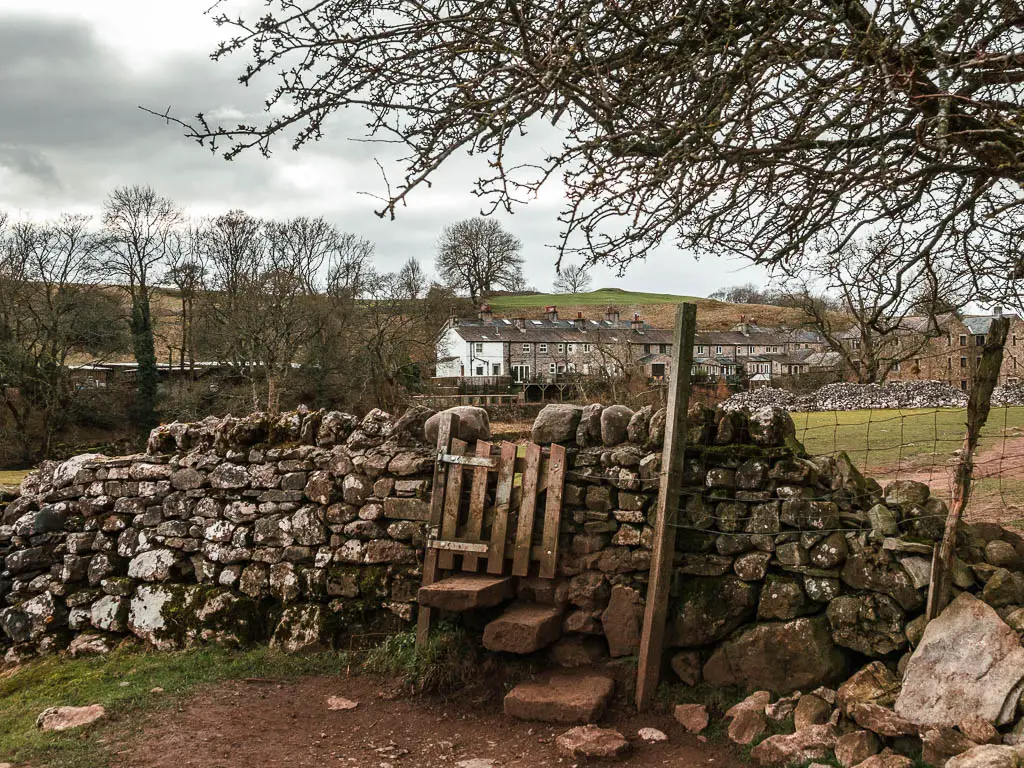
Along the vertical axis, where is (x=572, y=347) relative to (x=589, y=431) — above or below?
above

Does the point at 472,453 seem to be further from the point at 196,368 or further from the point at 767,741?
the point at 196,368

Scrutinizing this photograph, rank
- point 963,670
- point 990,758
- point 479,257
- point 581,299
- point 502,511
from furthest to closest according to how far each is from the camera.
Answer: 1. point 581,299
2. point 479,257
3. point 502,511
4. point 963,670
5. point 990,758

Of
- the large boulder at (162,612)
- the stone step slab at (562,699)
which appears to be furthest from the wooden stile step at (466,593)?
the large boulder at (162,612)

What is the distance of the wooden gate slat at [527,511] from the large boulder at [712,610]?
120 centimetres

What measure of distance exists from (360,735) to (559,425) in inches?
105

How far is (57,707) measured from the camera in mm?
5566

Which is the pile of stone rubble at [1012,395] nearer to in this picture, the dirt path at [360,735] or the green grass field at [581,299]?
the dirt path at [360,735]

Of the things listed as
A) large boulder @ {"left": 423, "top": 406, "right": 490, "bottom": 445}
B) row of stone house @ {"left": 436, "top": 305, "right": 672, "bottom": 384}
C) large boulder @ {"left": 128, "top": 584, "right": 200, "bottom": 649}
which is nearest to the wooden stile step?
large boulder @ {"left": 423, "top": 406, "right": 490, "bottom": 445}

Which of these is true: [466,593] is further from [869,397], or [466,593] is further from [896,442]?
[869,397]

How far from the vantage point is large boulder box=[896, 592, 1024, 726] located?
3953 mm

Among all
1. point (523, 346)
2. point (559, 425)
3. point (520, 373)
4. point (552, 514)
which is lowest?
point (552, 514)

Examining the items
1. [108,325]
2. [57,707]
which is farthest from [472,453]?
[108,325]

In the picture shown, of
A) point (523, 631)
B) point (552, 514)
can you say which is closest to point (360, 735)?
point (523, 631)

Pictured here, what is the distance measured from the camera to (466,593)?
17.8 feet
